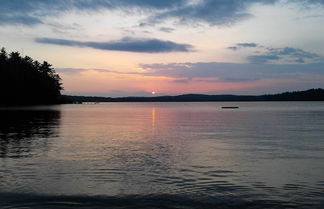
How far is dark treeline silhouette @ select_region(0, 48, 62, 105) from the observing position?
154500 mm

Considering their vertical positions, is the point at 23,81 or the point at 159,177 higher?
the point at 23,81

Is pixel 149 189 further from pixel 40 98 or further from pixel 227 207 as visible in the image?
pixel 40 98

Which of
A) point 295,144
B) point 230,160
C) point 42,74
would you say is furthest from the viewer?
point 42,74

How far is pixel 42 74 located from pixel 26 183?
587 feet

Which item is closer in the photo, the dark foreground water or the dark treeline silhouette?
the dark foreground water

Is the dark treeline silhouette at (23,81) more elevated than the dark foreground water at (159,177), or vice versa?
the dark treeline silhouette at (23,81)

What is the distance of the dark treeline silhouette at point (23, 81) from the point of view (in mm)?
154500

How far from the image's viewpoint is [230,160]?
2355 cm

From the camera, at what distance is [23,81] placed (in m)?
163

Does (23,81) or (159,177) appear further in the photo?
(23,81)

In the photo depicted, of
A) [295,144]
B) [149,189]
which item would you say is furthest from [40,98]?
[149,189]

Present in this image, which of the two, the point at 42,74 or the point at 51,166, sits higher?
the point at 42,74

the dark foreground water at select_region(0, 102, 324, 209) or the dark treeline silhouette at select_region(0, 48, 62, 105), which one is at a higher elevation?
the dark treeline silhouette at select_region(0, 48, 62, 105)

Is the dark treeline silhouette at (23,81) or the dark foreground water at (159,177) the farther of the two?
the dark treeline silhouette at (23,81)
